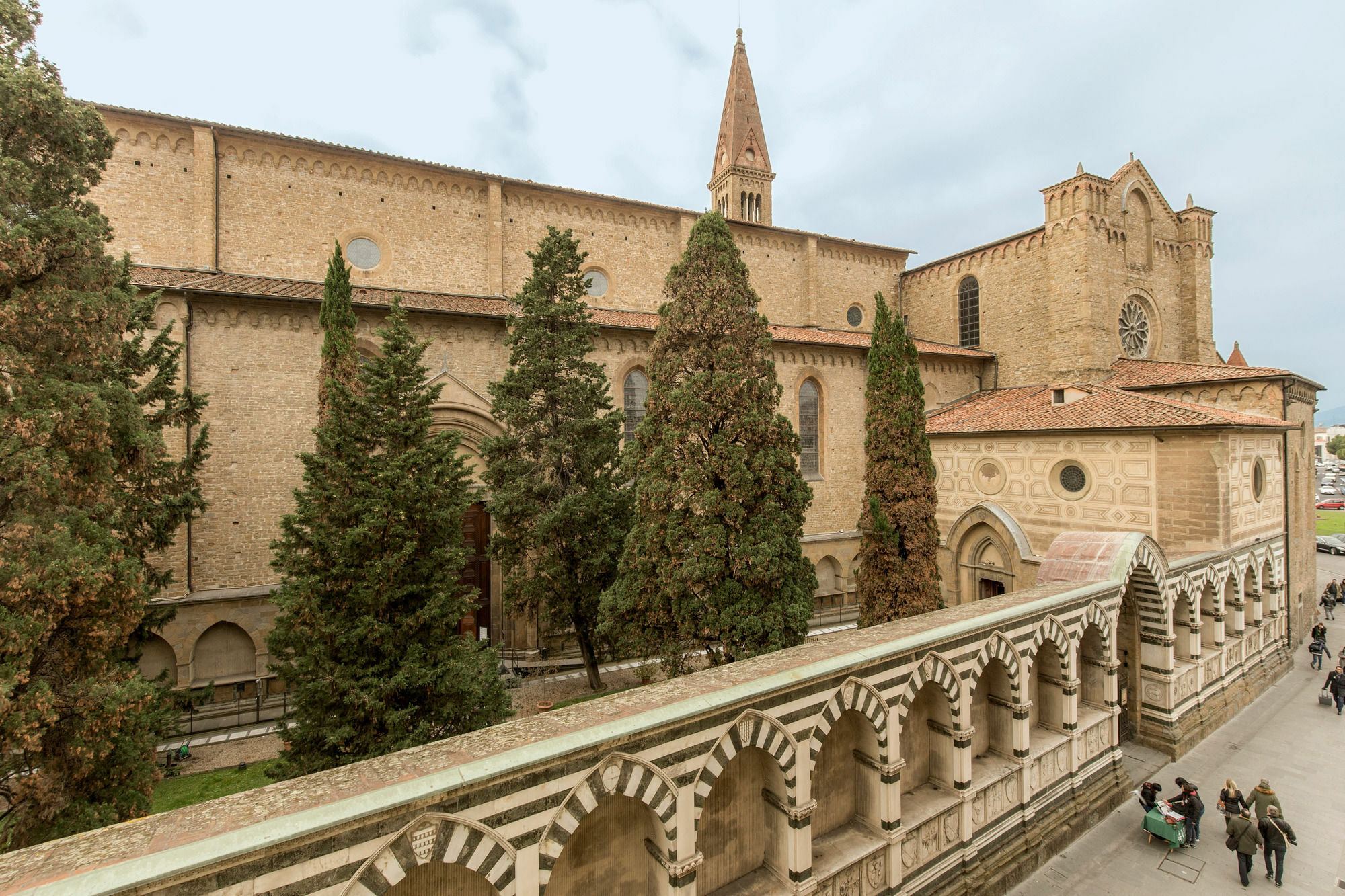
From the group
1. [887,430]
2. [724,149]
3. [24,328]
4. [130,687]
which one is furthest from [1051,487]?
[724,149]

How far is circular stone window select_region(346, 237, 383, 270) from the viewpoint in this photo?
1522 centimetres

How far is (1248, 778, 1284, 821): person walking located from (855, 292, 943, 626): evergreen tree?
573 cm

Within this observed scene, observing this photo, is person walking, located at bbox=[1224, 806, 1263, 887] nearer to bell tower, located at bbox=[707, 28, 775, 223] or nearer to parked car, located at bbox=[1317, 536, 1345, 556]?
bell tower, located at bbox=[707, 28, 775, 223]

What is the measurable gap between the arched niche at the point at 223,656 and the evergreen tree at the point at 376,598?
5.08 meters

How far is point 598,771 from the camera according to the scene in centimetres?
404

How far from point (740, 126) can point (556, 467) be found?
23.5 metres

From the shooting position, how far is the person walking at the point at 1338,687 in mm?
11734

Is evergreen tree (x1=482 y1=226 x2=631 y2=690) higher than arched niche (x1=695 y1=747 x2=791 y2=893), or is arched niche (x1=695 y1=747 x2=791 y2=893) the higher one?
evergreen tree (x1=482 y1=226 x2=631 y2=690)

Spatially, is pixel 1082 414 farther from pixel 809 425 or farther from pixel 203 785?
pixel 203 785

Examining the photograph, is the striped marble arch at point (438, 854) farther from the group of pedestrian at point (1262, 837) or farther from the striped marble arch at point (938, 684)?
the group of pedestrian at point (1262, 837)

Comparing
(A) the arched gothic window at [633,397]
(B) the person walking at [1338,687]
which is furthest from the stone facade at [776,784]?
(A) the arched gothic window at [633,397]

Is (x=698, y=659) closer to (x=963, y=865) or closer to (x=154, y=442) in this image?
(x=963, y=865)

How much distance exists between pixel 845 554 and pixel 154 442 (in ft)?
56.2

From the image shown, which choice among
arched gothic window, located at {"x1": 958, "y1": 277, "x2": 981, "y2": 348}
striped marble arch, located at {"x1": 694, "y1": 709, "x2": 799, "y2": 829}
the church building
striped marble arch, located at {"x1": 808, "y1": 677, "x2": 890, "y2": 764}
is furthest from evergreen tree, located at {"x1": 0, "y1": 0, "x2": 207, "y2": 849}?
arched gothic window, located at {"x1": 958, "y1": 277, "x2": 981, "y2": 348}
